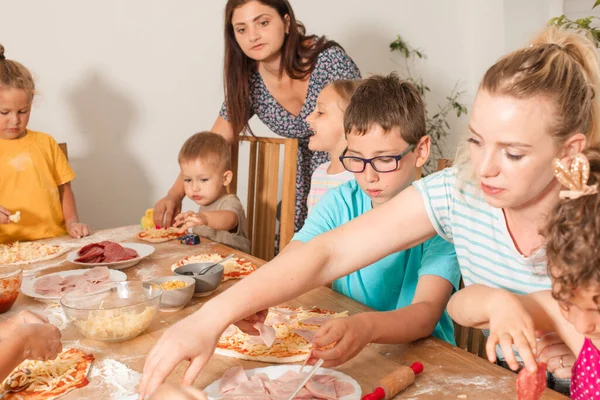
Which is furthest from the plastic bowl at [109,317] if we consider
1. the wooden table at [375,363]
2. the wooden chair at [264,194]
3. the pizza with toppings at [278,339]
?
the wooden chair at [264,194]

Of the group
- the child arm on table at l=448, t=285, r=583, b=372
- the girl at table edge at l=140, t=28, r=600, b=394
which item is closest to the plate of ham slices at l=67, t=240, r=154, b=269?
the girl at table edge at l=140, t=28, r=600, b=394

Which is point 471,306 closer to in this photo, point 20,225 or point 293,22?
point 293,22

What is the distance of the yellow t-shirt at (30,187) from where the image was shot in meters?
2.49

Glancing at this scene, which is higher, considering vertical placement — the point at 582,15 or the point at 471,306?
the point at 582,15

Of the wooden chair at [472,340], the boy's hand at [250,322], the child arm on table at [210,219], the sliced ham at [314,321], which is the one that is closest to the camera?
the boy's hand at [250,322]

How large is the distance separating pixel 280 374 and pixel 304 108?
1.74m

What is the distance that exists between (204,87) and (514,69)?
2.75 meters

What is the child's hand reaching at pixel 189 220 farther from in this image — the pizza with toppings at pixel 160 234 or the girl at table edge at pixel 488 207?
the girl at table edge at pixel 488 207

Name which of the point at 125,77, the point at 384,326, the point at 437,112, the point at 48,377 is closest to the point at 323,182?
the point at 384,326

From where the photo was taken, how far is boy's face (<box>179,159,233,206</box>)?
2.53 meters

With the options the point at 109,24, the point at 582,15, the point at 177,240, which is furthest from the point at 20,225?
A: the point at 582,15

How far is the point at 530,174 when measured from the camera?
1018mm

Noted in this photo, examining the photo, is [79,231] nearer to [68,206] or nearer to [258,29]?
[68,206]

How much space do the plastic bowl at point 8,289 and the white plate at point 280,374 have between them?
0.65 m
